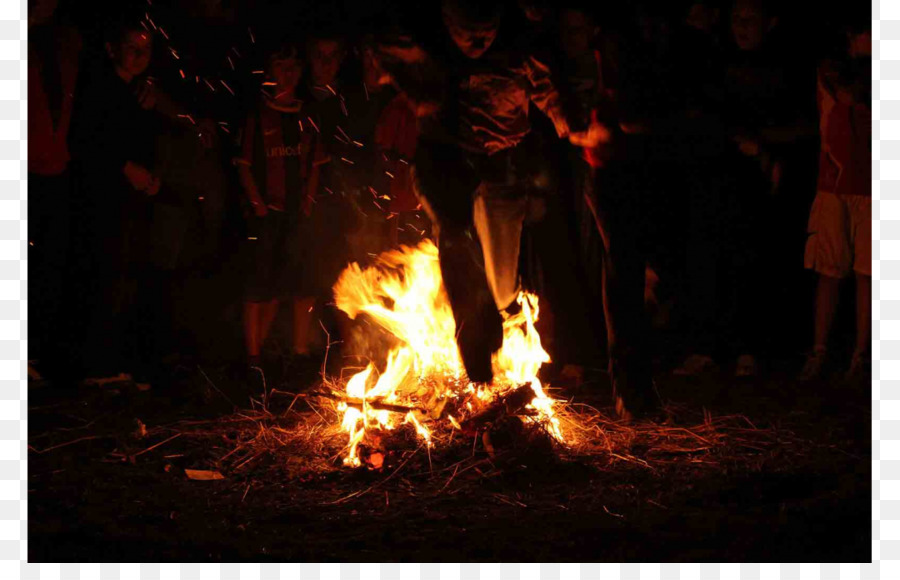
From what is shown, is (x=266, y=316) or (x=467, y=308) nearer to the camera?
(x=467, y=308)

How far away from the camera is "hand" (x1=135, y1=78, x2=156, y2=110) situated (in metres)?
8.00

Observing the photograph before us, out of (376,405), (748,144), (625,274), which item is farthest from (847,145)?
(376,405)

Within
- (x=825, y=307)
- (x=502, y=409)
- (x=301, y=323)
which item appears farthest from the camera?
(x=301, y=323)

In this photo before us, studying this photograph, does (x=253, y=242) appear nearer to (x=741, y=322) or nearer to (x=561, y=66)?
(x=561, y=66)

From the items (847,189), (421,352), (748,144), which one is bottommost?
(421,352)

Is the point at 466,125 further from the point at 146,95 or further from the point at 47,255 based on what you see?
the point at 47,255

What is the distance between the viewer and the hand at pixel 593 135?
22.1ft

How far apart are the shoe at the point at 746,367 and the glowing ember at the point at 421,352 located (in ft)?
6.52

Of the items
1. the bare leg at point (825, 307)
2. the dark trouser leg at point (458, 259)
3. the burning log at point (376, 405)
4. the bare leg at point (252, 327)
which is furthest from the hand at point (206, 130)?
the bare leg at point (825, 307)

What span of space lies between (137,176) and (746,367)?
4.99 metres

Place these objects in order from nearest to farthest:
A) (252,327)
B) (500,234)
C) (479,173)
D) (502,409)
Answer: (502,409) → (479,173) → (500,234) → (252,327)

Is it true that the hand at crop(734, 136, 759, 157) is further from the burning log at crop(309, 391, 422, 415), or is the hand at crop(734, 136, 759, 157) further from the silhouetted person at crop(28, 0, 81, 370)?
the silhouetted person at crop(28, 0, 81, 370)

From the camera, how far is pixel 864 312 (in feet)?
25.6

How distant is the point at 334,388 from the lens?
7.43 metres
